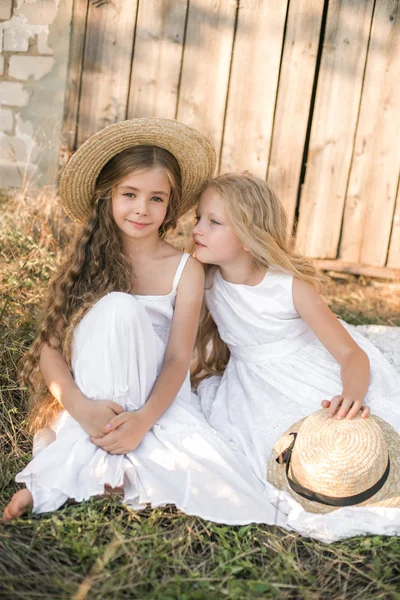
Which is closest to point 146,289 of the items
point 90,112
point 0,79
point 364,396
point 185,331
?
point 185,331

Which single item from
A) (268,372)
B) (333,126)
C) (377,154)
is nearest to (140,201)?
(268,372)

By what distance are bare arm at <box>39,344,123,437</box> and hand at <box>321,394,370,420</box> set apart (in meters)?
0.74

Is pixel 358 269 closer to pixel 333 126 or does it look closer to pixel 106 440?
pixel 333 126

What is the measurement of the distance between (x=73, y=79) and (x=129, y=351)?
2569 millimetres

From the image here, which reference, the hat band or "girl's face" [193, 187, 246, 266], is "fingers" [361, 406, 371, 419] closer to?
the hat band

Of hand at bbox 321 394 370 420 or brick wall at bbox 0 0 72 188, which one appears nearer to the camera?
hand at bbox 321 394 370 420

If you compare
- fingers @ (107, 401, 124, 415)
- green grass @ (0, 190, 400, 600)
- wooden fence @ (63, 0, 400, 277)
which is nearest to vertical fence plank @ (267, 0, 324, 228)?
wooden fence @ (63, 0, 400, 277)

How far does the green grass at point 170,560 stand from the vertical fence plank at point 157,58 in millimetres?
2683

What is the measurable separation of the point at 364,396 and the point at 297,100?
2.29 meters

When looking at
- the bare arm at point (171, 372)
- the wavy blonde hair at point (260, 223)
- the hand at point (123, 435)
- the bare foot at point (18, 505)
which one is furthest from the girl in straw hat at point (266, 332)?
the bare foot at point (18, 505)

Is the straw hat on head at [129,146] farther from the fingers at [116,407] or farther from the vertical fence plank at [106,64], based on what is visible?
the vertical fence plank at [106,64]

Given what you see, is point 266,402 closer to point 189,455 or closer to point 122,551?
point 189,455

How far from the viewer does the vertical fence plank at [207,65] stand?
407cm

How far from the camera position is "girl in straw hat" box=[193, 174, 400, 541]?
8.43 ft
